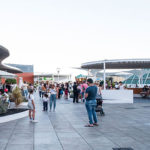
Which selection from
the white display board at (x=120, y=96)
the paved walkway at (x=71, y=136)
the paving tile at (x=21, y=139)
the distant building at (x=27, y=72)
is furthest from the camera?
the distant building at (x=27, y=72)

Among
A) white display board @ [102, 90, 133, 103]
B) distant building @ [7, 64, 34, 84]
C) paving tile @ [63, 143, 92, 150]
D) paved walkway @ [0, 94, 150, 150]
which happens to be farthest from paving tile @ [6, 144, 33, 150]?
distant building @ [7, 64, 34, 84]

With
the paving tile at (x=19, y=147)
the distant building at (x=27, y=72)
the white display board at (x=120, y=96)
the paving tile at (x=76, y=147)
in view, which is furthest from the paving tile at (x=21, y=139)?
the distant building at (x=27, y=72)

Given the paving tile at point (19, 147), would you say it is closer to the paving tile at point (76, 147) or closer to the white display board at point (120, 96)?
the paving tile at point (76, 147)

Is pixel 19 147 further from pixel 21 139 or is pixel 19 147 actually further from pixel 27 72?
pixel 27 72

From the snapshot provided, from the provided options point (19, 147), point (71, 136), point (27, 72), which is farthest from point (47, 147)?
point (27, 72)

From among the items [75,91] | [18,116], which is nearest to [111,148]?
[18,116]

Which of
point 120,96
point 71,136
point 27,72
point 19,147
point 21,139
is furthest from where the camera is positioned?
point 27,72

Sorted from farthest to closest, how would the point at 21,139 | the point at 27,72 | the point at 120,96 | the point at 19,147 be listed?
the point at 27,72
the point at 120,96
the point at 21,139
the point at 19,147

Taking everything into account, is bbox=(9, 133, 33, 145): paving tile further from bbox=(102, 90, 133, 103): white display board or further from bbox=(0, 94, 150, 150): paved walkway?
bbox=(102, 90, 133, 103): white display board

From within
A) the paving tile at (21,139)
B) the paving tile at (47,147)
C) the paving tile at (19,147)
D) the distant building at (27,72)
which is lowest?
the paving tile at (47,147)

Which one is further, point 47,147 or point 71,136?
point 71,136

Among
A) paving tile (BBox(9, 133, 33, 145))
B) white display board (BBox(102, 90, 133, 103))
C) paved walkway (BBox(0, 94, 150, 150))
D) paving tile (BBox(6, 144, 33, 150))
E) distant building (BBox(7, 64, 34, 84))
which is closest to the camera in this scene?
paving tile (BBox(6, 144, 33, 150))

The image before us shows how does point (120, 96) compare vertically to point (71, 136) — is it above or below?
above

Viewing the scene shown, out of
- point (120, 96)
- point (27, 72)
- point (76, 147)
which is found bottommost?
point (76, 147)
